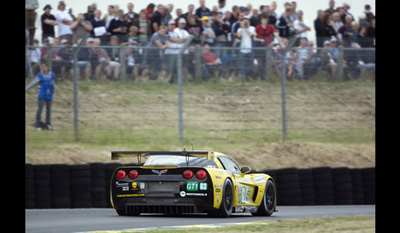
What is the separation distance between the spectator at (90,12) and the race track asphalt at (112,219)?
23.1ft

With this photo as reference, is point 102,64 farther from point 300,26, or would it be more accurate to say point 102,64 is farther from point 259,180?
A: point 259,180

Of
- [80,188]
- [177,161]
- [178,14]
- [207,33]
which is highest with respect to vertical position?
[178,14]

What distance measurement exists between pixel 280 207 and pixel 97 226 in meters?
5.22

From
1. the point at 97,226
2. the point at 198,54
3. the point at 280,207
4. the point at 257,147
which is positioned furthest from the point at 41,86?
the point at 97,226

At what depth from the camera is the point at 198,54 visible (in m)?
18.3

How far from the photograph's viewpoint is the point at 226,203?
36.2 ft

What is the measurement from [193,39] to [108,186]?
257 inches

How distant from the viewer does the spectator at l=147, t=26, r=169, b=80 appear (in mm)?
18078

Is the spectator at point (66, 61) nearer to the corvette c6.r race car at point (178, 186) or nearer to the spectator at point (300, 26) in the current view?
the spectator at point (300, 26)

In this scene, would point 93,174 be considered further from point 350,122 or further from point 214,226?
point 350,122

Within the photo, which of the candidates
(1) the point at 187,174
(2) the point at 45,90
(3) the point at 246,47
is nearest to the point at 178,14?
(3) the point at 246,47

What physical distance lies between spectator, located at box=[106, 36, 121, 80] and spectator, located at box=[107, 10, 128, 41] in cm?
85

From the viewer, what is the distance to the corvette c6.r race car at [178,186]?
10797 mm
